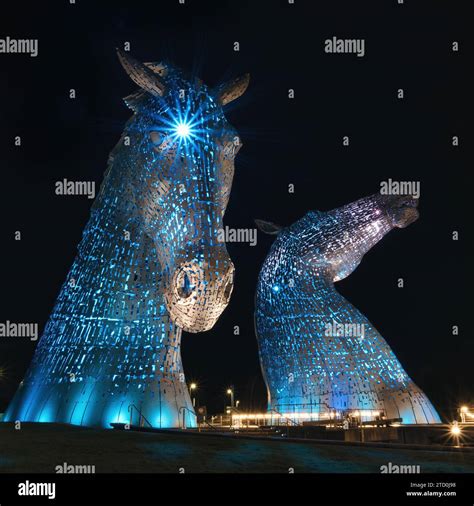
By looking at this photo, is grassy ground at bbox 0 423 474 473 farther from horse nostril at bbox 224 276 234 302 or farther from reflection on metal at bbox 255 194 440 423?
reflection on metal at bbox 255 194 440 423

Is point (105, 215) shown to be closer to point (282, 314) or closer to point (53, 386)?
point (53, 386)

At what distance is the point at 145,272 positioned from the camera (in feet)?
38.0

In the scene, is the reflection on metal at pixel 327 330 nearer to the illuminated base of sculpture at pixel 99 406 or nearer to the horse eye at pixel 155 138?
the illuminated base of sculpture at pixel 99 406

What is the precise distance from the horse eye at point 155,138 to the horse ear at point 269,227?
35.7 feet

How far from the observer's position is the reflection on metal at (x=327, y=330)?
18484 millimetres

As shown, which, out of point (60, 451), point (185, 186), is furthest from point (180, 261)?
point (60, 451)

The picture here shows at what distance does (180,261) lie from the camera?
31.1ft

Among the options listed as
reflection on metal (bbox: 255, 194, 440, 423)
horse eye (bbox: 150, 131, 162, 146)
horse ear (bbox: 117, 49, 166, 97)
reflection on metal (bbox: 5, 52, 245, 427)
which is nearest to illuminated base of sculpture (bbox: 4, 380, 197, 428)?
reflection on metal (bbox: 5, 52, 245, 427)

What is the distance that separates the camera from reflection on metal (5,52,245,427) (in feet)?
Answer: 32.1

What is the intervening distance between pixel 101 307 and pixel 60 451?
399 cm

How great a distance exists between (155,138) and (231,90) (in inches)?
73.8

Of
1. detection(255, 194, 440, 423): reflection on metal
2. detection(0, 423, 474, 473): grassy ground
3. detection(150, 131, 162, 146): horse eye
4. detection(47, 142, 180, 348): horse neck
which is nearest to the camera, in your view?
detection(0, 423, 474, 473): grassy ground

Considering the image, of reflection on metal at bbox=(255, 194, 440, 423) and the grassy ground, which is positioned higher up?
reflection on metal at bbox=(255, 194, 440, 423)

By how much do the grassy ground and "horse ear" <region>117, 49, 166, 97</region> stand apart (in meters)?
5.64
